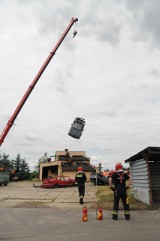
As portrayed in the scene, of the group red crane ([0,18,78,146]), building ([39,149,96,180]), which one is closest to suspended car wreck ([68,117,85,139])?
red crane ([0,18,78,146])

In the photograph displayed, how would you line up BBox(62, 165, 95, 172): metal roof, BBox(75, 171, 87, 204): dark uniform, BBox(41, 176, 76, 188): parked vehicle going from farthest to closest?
BBox(62, 165, 95, 172): metal roof → BBox(41, 176, 76, 188): parked vehicle → BBox(75, 171, 87, 204): dark uniform

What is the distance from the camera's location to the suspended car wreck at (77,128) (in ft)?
33.3

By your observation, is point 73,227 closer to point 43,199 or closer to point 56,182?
point 43,199

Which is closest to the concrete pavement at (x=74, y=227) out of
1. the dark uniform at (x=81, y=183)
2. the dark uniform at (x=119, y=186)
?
the dark uniform at (x=119, y=186)

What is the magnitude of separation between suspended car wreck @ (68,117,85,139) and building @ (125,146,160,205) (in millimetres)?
2921

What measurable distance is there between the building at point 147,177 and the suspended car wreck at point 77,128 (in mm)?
2921

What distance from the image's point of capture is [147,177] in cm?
1054

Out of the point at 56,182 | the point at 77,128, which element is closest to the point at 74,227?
the point at 77,128

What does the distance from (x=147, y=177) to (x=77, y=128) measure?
3.84m

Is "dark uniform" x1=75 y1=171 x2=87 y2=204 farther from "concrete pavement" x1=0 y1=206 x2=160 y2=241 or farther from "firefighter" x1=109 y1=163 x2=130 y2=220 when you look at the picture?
"firefighter" x1=109 y1=163 x2=130 y2=220

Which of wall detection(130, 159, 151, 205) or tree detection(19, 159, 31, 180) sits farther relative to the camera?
tree detection(19, 159, 31, 180)

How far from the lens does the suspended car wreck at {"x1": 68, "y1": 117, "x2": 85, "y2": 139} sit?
10150 millimetres

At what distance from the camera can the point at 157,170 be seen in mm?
11469

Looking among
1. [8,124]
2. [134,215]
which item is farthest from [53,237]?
[8,124]
